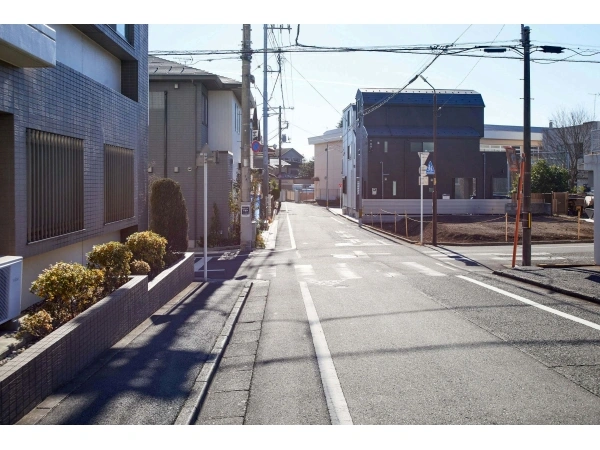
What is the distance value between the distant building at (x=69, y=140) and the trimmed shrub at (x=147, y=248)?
3.22 ft

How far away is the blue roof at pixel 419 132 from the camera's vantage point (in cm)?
5072

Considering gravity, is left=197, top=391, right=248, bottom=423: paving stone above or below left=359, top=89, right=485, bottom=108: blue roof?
below

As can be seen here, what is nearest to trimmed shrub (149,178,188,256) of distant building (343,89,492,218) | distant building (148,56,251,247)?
distant building (148,56,251,247)

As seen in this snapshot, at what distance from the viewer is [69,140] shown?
11430mm

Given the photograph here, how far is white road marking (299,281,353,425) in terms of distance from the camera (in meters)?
5.93

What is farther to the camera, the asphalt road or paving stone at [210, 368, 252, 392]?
paving stone at [210, 368, 252, 392]

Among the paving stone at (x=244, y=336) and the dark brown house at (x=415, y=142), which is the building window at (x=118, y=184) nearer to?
the paving stone at (x=244, y=336)

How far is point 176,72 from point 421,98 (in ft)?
97.2

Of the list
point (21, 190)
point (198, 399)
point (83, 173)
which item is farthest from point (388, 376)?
point (83, 173)

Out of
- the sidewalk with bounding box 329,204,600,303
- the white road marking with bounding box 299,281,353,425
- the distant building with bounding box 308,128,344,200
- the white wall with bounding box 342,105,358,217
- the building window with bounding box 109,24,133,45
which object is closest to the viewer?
the white road marking with bounding box 299,281,353,425

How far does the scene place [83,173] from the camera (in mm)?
12133

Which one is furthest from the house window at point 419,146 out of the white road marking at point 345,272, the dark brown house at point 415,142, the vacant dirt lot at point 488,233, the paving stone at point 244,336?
the paving stone at point 244,336

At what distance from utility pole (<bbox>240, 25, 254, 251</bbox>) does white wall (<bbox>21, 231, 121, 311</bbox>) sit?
11.8 m

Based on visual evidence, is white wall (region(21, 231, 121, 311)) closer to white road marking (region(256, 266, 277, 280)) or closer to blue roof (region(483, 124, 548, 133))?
white road marking (region(256, 266, 277, 280))
